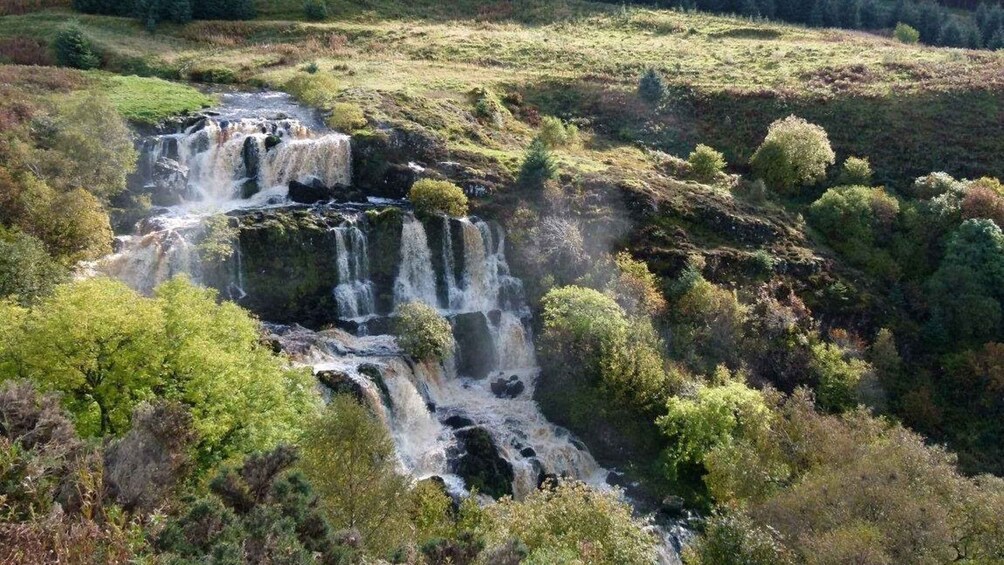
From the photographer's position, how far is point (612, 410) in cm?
3300

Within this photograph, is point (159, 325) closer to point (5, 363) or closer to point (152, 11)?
point (5, 363)

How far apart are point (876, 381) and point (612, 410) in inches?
598

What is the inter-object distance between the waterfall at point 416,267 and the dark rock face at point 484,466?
33.3 ft

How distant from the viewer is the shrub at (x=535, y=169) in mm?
44094

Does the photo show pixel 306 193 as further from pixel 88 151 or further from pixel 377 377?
pixel 377 377

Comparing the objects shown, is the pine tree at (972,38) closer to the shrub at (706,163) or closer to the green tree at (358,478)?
the shrub at (706,163)

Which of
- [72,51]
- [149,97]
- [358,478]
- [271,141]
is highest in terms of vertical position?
[72,51]

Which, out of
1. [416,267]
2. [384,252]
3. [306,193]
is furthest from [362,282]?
[306,193]

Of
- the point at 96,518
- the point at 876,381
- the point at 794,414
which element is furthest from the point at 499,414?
the point at 96,518

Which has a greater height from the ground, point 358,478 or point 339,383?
point 358,478

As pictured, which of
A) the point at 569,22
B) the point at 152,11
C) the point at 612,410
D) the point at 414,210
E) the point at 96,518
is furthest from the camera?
the point at 569,22

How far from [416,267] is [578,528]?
21.6 m

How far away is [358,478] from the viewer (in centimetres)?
1875

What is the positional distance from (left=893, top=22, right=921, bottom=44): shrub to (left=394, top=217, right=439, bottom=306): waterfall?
74.6 m
